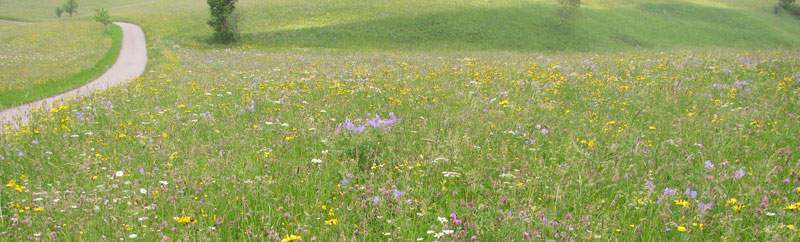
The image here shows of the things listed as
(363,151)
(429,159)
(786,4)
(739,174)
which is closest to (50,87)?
(363,151)

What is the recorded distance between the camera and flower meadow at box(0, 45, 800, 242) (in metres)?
3.21

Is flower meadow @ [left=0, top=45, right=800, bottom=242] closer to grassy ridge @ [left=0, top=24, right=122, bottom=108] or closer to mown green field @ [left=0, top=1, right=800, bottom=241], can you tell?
mown green field @ [left=0, top=1, right=800, bottom=241]

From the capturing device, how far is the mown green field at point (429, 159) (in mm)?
3240

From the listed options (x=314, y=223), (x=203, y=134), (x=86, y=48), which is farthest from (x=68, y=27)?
(x=314, y=223)

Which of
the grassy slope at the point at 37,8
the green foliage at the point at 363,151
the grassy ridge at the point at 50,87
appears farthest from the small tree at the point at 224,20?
the grassy slope at the point at 37,8

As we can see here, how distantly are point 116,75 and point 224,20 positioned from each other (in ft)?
62.3

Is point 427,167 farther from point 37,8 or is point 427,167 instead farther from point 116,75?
point 37,8

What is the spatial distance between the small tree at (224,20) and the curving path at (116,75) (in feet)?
18.5

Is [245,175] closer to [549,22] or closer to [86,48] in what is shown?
[86,48]

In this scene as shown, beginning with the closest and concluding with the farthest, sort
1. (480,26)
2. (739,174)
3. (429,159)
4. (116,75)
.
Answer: (739,174), (429,159), (116,75), (480,26)

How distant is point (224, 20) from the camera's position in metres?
35.5

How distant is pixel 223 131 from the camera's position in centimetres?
616

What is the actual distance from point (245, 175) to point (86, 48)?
3167 cm

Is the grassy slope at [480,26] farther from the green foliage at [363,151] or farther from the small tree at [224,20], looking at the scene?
the green foliage at [363,151]
